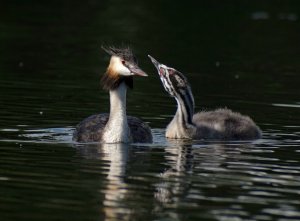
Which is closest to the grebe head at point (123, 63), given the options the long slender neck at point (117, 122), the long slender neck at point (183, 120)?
the long slender neck at point (117, 122)

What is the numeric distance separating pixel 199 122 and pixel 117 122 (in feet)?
5.40

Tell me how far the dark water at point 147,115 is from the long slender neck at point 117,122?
28 cm

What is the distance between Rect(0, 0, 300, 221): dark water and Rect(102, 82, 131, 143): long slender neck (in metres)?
0.28

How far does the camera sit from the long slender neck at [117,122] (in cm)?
1744

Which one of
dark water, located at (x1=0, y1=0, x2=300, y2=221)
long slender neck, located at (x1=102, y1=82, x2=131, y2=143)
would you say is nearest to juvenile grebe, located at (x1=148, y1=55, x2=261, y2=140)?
dark water, located at (x1=0, y1=0, x2=300, y2=221)

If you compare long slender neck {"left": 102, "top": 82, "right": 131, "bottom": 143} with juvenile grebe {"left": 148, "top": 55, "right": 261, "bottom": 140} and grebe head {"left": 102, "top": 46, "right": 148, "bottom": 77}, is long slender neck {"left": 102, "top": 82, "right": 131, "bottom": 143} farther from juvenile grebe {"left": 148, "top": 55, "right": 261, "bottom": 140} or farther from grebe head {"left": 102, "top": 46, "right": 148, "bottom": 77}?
juvenile grebe {"left": 148, "top": 55, "right": 261, "bottom": 140}

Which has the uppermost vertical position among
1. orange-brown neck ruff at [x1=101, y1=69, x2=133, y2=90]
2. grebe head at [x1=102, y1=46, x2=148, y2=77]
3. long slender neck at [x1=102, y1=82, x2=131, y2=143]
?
grebe head at [x1=102, y1=46, x2=148, y2=77]

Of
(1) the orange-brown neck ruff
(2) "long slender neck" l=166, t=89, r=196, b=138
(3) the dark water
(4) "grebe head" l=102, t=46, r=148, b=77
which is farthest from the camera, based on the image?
(2) "long slender neck" l=166, t=89, r=196, b=138

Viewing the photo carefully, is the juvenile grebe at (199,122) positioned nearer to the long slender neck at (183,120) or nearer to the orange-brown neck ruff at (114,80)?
the long slender neck at (183,120)

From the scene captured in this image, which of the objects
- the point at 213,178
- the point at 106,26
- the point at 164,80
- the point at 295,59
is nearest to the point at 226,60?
the point at 295,59

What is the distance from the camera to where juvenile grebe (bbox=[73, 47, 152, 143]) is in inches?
687

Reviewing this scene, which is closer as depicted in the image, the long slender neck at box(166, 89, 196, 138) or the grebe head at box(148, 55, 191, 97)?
the long slender neck at box(166, 89, 196, 138)

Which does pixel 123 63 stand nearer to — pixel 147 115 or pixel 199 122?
pixel 199 122

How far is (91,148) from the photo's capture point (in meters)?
17.0
